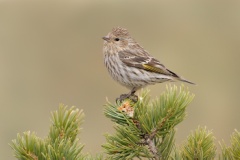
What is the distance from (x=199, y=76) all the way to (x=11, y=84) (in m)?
5.77

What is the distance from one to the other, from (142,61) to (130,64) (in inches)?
6.4

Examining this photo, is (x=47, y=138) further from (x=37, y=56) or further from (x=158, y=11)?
(x=158, y=11)

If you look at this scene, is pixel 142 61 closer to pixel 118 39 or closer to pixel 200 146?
pixel 118 39

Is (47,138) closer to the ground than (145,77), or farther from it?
closer to the ground

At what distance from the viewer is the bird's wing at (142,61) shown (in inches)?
291

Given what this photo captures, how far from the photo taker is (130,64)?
7.62 metres

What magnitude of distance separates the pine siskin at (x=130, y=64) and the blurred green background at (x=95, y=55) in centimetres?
552

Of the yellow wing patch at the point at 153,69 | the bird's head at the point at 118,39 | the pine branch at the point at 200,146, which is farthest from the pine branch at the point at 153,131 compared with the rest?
the bird's head at the point at 118,39

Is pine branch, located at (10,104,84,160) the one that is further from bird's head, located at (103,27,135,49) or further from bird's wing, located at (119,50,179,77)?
bird's head, located at (103,27,135,49)

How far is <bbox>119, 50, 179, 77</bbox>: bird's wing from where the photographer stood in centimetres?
739

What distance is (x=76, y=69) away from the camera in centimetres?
2062

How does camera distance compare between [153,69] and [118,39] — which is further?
[118,39]

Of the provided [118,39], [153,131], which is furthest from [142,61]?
[153,131]

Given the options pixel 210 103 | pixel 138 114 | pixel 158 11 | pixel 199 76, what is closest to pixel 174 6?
pixel 158 11
